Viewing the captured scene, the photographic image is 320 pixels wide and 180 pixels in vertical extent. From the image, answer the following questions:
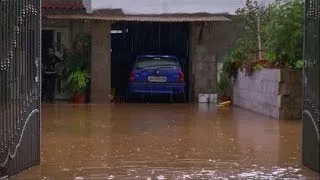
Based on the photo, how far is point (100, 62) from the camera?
22062 millimetres

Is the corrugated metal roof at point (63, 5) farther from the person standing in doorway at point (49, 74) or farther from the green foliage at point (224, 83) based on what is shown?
the green foliage at point (224, 83)

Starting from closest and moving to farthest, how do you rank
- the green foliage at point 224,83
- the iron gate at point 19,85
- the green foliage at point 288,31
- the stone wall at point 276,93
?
the iron gate at point 19,85, the green foliage at point 288,31, the stone wall at point 276,93, the green foliage at point 224,83

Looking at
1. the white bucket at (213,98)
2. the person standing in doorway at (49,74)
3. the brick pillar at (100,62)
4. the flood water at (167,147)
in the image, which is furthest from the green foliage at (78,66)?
the flood water at (167,147)

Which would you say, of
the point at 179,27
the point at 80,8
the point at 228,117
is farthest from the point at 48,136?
the point at 179,27

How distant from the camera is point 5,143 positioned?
781cm

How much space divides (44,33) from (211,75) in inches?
227

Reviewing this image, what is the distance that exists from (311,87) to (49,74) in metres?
15.1

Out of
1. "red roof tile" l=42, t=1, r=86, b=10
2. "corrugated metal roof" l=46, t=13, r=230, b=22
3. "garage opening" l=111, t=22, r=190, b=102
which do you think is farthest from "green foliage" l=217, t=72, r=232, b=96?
"red roof tile" l=42, t=1, r=86, b=10

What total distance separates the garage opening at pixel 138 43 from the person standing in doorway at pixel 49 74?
2.30 metres

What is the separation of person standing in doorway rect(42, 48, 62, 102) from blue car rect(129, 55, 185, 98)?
8.91 ft

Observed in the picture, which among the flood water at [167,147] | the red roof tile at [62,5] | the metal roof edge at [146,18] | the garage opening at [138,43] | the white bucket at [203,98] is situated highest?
the red roof tile at [62,5]

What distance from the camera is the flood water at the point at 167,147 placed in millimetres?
8430

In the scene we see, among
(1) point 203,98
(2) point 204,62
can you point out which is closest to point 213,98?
(1) point 203,98

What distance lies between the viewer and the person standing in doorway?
73.5ft
